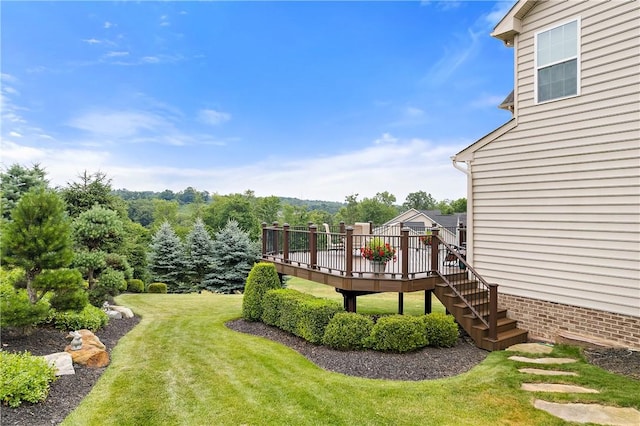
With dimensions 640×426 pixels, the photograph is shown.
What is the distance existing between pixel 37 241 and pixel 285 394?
467 centimetres

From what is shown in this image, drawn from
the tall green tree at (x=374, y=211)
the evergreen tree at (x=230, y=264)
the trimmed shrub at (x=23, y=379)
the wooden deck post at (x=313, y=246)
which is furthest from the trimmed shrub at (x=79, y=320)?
the tall green tree at (x=374, y=211)

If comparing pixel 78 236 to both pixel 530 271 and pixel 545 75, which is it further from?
pixel 545 75

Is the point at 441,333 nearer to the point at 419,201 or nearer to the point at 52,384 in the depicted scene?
the point at 52,384

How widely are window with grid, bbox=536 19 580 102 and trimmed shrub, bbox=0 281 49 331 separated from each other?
9652 mm

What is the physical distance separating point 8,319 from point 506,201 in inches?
358

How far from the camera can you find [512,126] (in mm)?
6945

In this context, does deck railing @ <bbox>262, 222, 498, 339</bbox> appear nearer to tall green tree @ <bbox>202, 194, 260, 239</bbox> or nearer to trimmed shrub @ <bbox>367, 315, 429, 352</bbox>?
trimmed shrub @ <bbox>367, 315, 429, 352</bbox>

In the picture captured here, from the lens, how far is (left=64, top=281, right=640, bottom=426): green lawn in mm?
3812

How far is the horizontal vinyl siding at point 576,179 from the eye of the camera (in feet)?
17.8

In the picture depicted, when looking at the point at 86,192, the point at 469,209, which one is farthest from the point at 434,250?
the point at 86,192

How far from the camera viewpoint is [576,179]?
6004mm

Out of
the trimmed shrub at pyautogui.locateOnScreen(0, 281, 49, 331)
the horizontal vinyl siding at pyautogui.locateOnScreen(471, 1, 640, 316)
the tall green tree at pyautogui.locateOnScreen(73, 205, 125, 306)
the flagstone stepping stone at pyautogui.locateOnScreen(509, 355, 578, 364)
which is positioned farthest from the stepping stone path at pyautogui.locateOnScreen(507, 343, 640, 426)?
the tall green tree at pyautogui.locateOnScreen(73, 205, 125, 306)

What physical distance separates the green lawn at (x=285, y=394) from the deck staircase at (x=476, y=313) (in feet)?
1.52

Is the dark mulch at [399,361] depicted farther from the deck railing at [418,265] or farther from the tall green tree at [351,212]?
the tall green tree at [351,212]
